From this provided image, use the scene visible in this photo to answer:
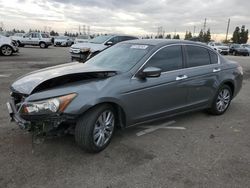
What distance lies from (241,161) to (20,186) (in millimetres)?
2928

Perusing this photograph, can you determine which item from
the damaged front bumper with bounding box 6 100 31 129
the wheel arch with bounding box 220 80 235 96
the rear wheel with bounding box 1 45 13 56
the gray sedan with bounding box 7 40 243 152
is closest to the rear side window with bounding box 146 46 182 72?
the gray sedan with bounding box 7 40 243 152

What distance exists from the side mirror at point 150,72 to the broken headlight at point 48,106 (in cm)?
130

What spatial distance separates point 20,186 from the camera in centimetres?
321

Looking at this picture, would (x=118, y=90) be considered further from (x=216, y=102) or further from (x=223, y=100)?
(x=223, y=100)

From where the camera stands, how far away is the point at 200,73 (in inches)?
216

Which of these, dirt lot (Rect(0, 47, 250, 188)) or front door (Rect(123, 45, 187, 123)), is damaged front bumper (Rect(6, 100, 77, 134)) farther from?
front door (Rect(123, 45, 187, 123))

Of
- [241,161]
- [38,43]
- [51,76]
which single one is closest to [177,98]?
[241,161]

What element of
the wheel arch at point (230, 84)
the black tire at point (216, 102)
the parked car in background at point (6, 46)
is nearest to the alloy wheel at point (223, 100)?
the black tire at point (216, 102)

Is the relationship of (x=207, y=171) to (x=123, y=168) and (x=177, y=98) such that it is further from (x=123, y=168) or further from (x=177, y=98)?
(x=177, y=98)

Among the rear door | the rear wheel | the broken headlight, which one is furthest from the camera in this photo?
the rear wheel

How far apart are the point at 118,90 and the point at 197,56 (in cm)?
224

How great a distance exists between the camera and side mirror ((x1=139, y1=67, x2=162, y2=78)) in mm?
4375

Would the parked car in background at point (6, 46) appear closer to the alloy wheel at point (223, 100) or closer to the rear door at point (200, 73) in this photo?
the rear door at point (200, 73)

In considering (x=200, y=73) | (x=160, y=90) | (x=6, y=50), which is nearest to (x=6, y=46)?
(x=6, y=50)
